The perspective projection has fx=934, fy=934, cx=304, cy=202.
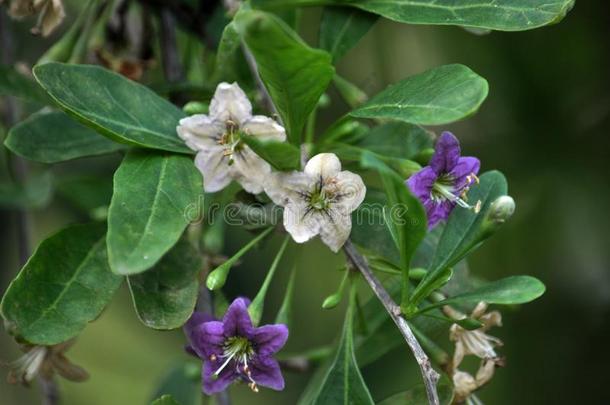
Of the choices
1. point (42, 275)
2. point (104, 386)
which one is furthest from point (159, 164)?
point (104, 386)

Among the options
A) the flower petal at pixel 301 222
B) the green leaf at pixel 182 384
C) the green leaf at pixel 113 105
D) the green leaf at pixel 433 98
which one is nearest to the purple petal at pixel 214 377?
the flower petal at pixel 301 222

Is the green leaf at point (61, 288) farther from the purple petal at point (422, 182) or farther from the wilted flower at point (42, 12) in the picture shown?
the purple petal at point (422, 182)

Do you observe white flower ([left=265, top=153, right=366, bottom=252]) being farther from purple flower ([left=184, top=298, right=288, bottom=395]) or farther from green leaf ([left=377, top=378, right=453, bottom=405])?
green leaf ([left=377, top=378, right=453, bottom=405])

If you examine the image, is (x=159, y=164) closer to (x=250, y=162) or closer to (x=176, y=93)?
(x=250, y=162)

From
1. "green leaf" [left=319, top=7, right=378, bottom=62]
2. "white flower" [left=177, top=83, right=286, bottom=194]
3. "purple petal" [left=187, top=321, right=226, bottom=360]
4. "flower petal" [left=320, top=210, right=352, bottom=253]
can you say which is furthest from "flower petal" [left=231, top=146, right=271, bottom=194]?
"green leaf" [left=319, top=7, right=378, bottom=62]

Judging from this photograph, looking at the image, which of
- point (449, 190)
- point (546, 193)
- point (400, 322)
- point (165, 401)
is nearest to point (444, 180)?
point (449, 190)

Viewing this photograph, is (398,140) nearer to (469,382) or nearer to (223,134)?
(223,134)
